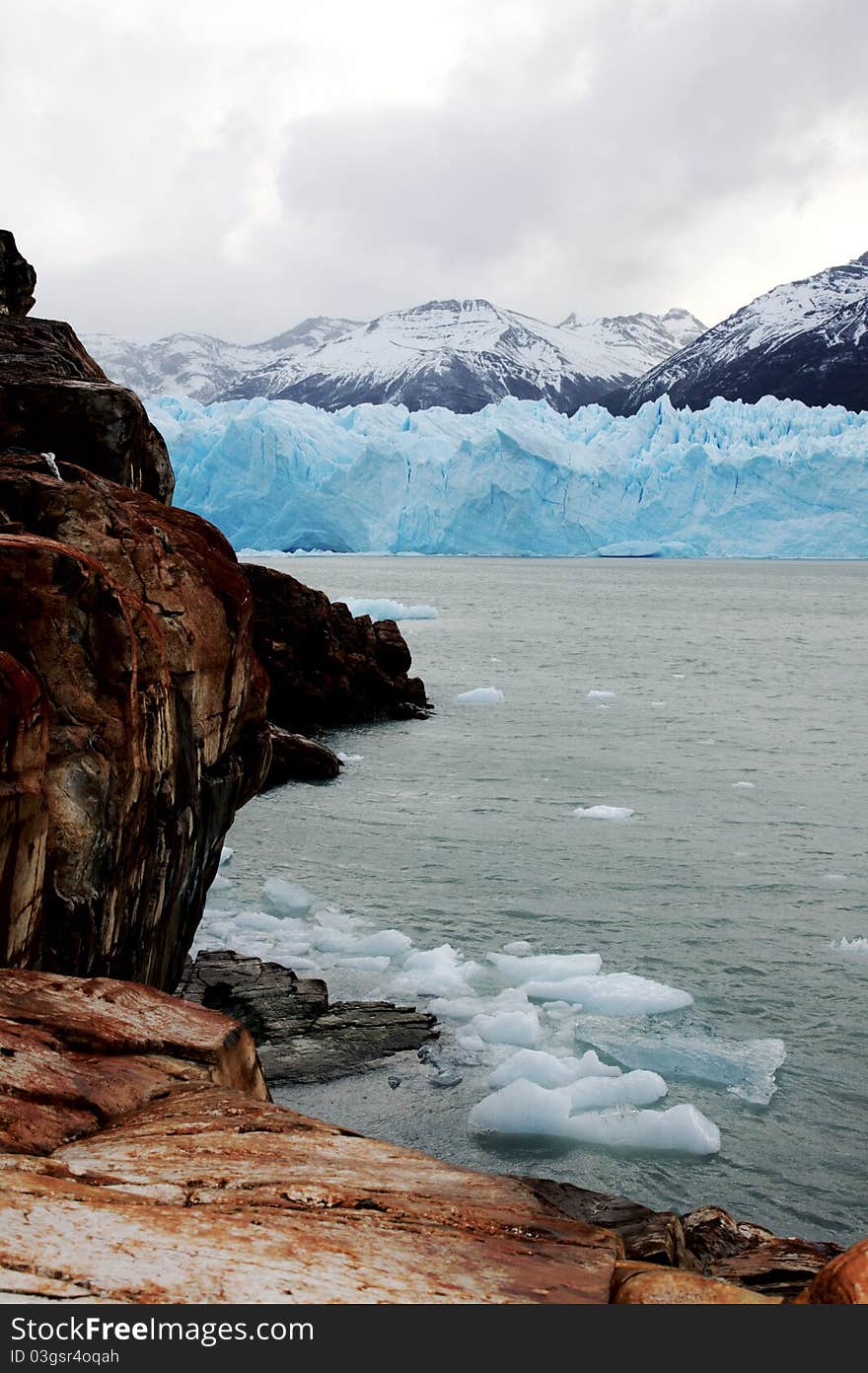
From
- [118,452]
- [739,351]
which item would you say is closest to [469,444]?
[118,452]

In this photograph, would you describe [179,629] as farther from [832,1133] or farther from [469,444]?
[469,444]

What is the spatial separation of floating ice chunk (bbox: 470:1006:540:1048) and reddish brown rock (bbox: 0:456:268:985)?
2.41 metres

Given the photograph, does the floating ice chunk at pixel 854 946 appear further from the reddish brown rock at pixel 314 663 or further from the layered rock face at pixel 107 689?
the reddish brown rock at pixel 314 663

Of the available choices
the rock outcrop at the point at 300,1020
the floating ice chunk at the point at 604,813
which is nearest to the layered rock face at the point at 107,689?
the rock outcrop at the point at 300,1020

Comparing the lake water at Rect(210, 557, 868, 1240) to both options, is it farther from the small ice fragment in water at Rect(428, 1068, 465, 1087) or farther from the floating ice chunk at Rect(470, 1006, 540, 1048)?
the floating ice chunk at Rect(470, 1006, 540, 1048)

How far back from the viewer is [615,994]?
30.4 feet

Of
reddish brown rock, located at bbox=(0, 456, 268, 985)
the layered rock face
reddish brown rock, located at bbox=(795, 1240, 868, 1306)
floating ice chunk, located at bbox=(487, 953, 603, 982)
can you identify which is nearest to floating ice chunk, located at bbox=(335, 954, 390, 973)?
floating ice chunk, located at bbox=(487, 953, 603, 982)

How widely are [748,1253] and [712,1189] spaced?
64.9 inches

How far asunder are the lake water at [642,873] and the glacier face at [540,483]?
124 ft

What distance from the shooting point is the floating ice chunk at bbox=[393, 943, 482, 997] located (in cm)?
956

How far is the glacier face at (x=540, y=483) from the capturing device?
66.4m

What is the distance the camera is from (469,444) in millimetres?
66438

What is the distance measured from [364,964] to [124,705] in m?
4.73

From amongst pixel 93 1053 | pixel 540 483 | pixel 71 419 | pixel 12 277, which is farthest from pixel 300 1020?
pixel 540 483
